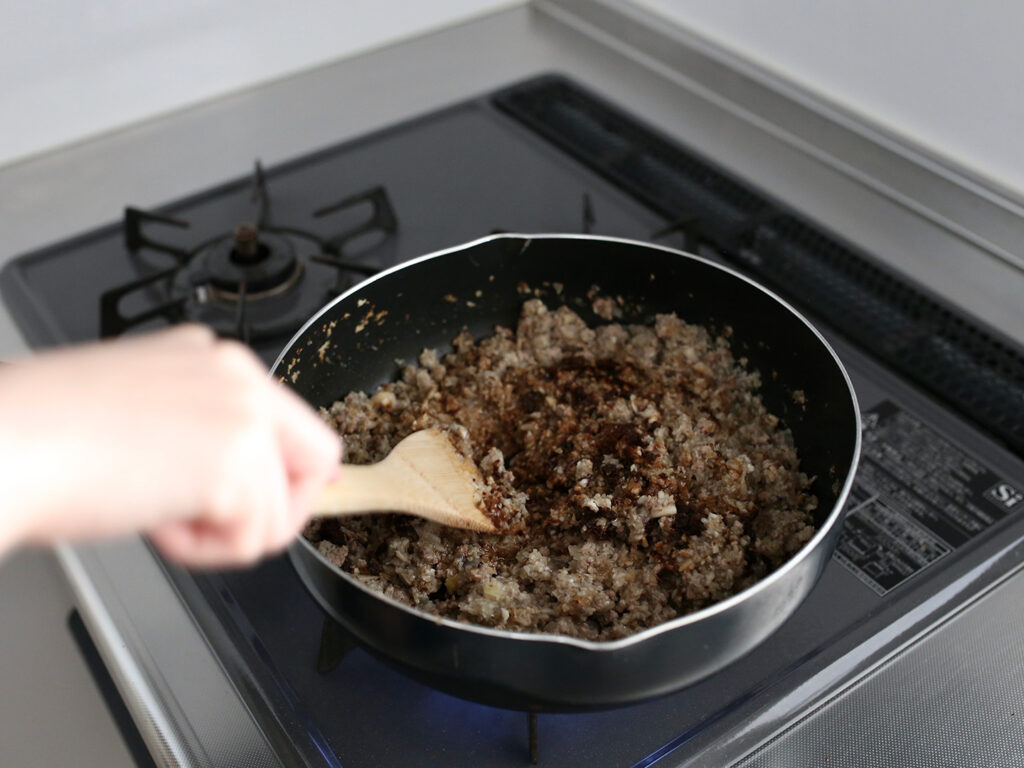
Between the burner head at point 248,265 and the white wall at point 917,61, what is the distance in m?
0.68

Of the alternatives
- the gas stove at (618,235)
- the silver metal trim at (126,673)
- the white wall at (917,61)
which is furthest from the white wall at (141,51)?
the silver metal trim at (126,673)

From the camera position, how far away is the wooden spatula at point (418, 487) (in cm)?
66

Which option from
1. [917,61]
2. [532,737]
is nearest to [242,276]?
[532,737]

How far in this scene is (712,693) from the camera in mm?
706

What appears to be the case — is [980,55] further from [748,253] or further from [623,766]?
[623,766]

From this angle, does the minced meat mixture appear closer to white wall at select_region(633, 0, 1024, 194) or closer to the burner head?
the burner head

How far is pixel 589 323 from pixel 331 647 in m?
0.41

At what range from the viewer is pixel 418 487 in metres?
0.71

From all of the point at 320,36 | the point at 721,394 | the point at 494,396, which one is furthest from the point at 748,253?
the point at 320,36

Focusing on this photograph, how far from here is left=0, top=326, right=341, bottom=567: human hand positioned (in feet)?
1.20

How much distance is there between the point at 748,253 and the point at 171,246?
26.6 inches

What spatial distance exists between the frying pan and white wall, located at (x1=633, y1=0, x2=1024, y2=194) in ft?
1.24

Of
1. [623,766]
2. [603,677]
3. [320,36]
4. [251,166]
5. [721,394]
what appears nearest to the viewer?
[603,677]

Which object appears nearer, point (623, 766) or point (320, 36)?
point (623, 766)
